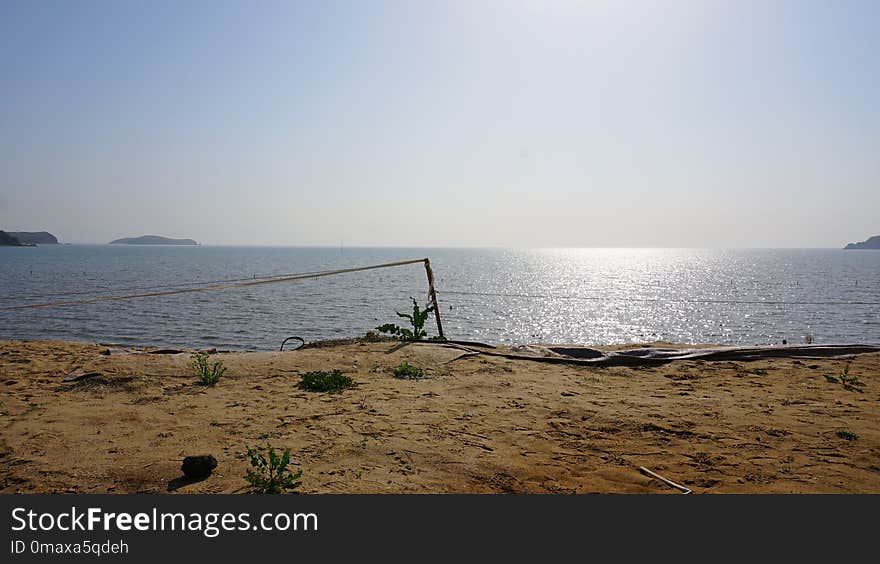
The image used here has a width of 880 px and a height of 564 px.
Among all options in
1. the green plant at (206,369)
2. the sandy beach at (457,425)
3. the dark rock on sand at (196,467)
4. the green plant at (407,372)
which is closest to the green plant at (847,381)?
the sandy beach at (457,425)

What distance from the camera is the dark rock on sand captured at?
4.31 m

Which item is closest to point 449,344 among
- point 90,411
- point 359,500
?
point 90,411

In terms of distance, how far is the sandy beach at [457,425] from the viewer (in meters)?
4.40

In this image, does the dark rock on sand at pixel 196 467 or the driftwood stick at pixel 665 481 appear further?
the dark rock on sand at pixel 196 467

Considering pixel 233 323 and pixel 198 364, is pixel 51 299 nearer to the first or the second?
pixel 233 323

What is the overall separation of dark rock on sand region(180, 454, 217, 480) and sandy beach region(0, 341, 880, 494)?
11 cm

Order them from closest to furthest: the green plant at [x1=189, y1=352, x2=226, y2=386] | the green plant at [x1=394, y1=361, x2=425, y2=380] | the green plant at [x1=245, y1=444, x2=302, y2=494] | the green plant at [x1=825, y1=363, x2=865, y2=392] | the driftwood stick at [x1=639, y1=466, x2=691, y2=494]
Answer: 1. the green plant at [x1=245, y1=444, x2=302, y2=494]
2. the driftwood stick at [x1=639, y1=466, x2=691, y2=494]
3. the green plant at [x1=825, y1=363, x2=865, y2=392]
4. the green plant at [x1=189, y1=352, x2=226, y2=386]
5. the green plant at [x1=394, y1=361, x2=425, y2=380]

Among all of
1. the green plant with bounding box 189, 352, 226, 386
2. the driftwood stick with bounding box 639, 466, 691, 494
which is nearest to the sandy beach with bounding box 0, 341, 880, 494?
the driftwood stick with bounding box 639, 466, 691, 494

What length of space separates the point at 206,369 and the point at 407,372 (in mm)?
3106

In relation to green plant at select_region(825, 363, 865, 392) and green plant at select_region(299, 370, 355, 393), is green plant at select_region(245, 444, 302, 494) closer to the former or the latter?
green plant at select_region(299, 370, 355, 393)

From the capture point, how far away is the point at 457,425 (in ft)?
19.1

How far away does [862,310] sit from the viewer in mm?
36250

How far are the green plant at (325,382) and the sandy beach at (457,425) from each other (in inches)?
7.5

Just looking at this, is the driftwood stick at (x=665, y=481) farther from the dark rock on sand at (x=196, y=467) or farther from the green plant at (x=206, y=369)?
the green plant at (x=206, y=369)
